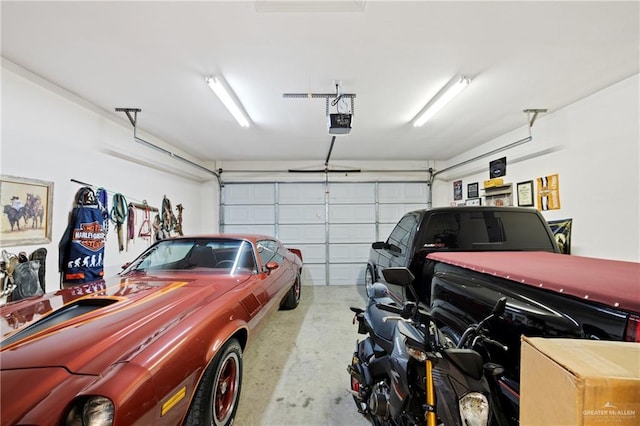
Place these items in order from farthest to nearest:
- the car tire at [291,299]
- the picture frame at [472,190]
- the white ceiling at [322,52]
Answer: the picture frame at [472,190]
the car tire at [291,299]
the white ceiling at [322,52]

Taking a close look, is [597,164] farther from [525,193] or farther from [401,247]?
[401,247]

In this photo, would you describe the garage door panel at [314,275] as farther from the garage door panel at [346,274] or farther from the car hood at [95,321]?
the car hood at [95,321]

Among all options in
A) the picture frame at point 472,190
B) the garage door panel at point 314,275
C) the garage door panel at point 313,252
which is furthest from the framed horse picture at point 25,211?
the picture frame at point 472,190

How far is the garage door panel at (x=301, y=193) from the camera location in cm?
645

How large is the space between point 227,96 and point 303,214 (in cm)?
387

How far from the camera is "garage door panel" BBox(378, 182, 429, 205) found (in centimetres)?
646

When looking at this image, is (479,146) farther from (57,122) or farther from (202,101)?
(57,122)

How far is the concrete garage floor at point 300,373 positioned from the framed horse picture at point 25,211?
274 centimetres

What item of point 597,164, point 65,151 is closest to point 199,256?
point 65,151

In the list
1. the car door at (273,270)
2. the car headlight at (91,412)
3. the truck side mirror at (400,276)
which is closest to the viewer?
the car headlight at (91,412)

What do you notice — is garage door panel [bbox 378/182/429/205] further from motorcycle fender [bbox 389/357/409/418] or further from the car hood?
motorcycle fender [bbox 389/357/409/418]

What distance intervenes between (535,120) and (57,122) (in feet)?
Result: 22.4

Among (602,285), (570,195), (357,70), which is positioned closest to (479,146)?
(570,195)

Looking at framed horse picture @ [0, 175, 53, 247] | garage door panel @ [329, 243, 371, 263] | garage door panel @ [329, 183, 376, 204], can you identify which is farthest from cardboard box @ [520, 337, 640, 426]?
garage door panel @ [329, 183, 376, 204]
